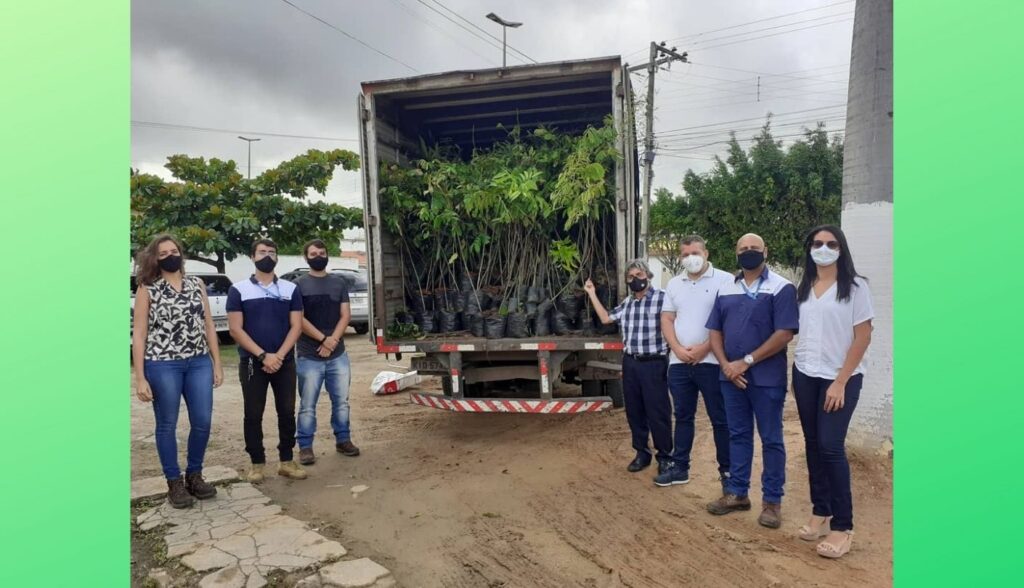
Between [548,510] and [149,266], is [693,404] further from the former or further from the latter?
[149,266]

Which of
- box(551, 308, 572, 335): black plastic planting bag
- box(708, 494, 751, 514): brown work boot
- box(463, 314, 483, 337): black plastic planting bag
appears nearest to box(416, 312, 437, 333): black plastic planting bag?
box(463, 314, 483, 337): black plastic planting bag

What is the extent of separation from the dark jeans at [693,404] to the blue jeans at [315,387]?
265cm

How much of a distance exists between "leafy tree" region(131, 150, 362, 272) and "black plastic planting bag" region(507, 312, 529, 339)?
8.87 meters

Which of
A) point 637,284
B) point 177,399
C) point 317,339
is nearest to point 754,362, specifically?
point 637,284

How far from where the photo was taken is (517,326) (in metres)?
5.72

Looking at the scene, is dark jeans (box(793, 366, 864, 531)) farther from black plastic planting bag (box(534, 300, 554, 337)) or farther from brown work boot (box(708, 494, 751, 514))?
black plastic planting bag (box(534, 300, 554, 337))

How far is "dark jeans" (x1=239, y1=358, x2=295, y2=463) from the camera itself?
4.77 m

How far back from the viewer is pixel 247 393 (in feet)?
15.5

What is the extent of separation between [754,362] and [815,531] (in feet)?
3.17

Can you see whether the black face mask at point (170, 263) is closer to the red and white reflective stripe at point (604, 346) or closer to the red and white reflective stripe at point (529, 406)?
the red and white reflective stripe at point (529, 406)

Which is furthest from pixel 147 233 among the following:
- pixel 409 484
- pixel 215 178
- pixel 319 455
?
pixel 409 484

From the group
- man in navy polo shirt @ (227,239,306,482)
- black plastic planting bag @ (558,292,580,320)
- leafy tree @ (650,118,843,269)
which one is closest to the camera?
man in navy polo shirt @ (227,239,306,482)

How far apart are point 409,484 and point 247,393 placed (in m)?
1.37

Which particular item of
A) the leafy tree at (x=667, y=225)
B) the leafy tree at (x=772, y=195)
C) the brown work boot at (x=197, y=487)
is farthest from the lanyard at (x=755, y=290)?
the leafy tree at (x=667, y=225)
